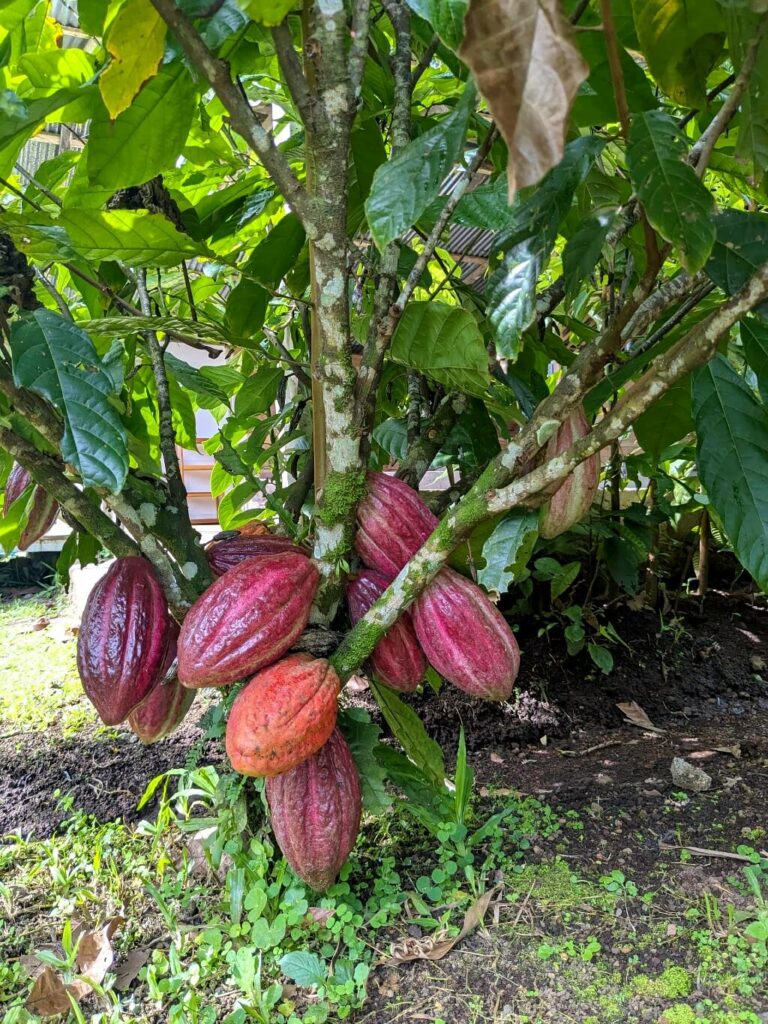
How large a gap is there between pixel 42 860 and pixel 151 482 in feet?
2.91

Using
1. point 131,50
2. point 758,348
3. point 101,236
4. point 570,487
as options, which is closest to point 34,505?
point 101,236

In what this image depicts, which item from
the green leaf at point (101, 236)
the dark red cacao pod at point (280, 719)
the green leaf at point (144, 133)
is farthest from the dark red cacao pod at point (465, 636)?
the green leaf at point (144, 133)

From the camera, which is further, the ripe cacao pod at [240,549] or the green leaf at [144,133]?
the ripe cacao pod at [240,549]

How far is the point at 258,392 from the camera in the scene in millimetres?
1438

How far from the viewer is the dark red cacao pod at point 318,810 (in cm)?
97

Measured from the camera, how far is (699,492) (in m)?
2.12

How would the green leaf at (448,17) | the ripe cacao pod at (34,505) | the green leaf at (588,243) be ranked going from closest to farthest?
the green leaf at (448,17)
the green leaf at (588,243)
the ripe cacao pod at (34,505)

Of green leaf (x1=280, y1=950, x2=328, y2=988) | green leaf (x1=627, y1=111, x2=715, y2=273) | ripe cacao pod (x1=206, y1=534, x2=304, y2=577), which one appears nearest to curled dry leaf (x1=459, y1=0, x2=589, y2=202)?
green leaf (x1=627, y1=111, x2=715, y2=273)

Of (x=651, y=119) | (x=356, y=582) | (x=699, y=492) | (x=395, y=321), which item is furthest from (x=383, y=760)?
(x=699, y=492)

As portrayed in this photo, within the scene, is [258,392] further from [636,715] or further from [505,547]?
[636,715]

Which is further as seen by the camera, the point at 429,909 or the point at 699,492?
the point at 699,492

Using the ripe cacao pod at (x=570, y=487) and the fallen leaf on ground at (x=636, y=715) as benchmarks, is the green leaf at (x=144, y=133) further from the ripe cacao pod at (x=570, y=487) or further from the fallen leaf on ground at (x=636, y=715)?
the fallen leaf on ground at (x=636, y=715)

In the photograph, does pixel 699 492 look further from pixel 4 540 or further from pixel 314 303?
pixel 4 540

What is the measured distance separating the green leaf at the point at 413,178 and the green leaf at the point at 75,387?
0.38 m
